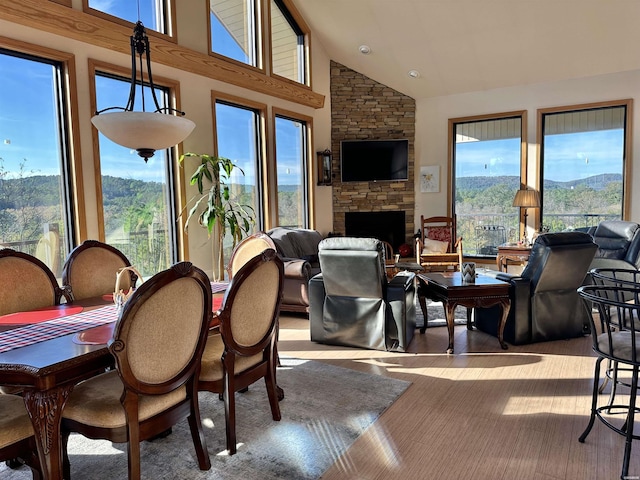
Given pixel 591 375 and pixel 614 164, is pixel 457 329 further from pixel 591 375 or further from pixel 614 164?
pixel 614 164

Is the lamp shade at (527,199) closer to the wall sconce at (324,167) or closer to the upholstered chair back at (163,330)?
the wall sconce at (324,167)

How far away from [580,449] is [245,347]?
72.0 inches

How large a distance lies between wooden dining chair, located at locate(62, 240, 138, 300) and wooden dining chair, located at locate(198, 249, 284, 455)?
3.69ft

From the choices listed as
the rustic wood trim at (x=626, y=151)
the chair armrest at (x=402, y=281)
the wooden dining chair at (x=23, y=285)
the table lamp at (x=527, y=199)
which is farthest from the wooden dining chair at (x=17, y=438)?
the rustic wood trim at (x=626, y=151)

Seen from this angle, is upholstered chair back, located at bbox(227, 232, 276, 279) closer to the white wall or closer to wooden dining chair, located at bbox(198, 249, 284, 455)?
wooden dining chair, located at bbox(198, 249, 284, 455)

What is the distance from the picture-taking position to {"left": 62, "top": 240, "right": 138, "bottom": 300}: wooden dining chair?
3035 mm

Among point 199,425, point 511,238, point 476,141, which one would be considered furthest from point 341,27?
point 199,425

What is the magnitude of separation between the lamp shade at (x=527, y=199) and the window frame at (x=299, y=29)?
3.84 metres

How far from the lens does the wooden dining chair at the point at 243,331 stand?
2.27 metres

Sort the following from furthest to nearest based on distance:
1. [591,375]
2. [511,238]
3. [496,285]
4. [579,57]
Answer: [511,238], [579,57], [496,285], [591,375]

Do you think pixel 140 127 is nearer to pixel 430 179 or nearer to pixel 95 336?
pixel 95 336

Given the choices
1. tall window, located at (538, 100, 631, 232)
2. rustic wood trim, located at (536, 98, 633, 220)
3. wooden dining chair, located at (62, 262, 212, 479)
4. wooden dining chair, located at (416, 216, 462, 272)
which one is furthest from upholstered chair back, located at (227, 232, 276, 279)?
rustic wood trim, located at (536, 98, 633, 220)

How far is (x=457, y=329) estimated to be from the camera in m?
4.57

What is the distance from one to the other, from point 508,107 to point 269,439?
7.11 m
